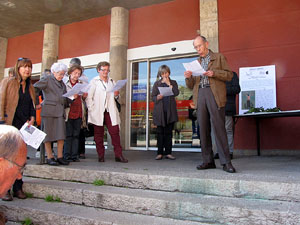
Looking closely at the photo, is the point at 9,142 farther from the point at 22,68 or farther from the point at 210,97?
the point at 210,97

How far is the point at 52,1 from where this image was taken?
24.2 feet

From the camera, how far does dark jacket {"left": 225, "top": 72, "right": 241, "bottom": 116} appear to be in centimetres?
493

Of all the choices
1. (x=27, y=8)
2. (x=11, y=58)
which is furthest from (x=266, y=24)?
(x=11, y=58)

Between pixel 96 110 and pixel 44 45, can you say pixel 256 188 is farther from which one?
pixel 44 45

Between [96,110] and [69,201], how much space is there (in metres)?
1.73

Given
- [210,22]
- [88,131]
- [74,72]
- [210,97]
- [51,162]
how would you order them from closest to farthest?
[210,97] → [51,162] → [74,72] → [88,131] → [210,22]

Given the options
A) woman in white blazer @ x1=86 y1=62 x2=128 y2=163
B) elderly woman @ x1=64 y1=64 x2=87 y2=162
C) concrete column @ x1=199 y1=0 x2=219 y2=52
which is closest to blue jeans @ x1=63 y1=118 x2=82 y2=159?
elderly woman @ x1=64 y1=64 x2=87 y2=162

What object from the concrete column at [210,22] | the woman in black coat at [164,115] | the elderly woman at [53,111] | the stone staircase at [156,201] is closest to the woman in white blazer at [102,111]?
the elderly woman at [53,111]

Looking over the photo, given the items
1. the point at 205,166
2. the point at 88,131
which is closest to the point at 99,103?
the point at 88,131

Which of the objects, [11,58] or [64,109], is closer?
[64,109]

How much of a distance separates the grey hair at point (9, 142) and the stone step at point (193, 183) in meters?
2.09

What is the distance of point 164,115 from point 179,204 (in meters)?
2.61

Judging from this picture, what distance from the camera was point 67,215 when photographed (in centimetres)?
278

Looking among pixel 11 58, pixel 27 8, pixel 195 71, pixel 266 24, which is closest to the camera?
pixel 195 71
